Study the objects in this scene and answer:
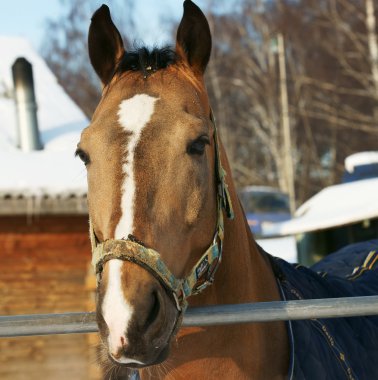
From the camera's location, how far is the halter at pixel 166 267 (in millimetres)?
2350

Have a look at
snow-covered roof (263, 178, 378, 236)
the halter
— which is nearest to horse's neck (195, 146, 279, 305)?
the halter

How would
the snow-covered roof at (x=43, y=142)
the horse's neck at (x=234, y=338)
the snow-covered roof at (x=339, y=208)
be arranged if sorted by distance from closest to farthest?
1. the horse's neck at (x=234, y=338)
2. the snow-covered roof at (x=43, y=142)
3. the snow-covered roof at (x=339, y=208)

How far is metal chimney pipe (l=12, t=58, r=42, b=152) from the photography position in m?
9.69

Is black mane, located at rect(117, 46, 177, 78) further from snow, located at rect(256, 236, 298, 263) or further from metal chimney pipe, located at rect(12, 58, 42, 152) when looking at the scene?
snow, located at rect(256, 236, 298, 263)

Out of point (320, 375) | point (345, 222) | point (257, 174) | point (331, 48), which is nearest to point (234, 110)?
point (257, 174)

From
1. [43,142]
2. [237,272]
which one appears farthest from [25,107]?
[237,272]

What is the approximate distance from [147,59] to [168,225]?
0.72 m

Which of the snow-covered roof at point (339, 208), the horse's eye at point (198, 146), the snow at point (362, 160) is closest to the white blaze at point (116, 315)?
the horse's eye at point (198, 146)

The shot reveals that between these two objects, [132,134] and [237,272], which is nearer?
[132,134]

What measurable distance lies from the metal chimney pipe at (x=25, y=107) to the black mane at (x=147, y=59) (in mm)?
6978

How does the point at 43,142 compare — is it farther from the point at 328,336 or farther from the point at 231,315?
the point at 231,315

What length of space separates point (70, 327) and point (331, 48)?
19.4 meters

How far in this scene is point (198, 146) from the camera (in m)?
2.63

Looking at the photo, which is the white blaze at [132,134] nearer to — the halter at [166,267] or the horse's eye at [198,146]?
the halter at [166,267]
